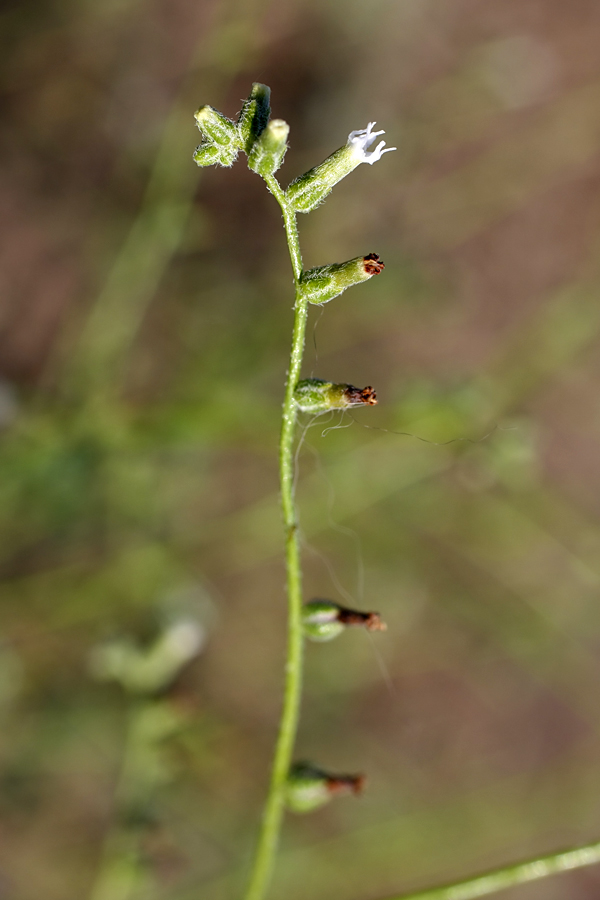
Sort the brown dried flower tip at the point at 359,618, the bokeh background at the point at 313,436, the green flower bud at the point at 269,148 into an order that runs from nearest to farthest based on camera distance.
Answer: the green flower bud at the point at 269,148
the brown dried flower tip at the point at 359,618
the bokeh background at the point at 313,436

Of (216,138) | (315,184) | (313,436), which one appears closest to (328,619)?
(315,184)

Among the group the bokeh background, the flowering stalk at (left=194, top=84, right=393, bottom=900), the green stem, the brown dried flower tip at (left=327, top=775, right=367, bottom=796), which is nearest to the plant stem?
the flowering stalk at (left=194, top=84, right=393, bottom=900)

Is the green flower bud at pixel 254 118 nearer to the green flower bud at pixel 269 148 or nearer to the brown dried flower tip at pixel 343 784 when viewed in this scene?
the green flower bud at pixel 269 148

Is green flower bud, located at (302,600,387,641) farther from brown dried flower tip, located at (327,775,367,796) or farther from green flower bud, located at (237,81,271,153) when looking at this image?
green flower bud, located at (237,81,271,153)

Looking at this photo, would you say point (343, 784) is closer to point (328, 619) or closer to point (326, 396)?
point (328, 619)

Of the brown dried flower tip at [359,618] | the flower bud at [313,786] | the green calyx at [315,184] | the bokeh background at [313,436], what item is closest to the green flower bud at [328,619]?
the brown dried flower tip at [359,618]

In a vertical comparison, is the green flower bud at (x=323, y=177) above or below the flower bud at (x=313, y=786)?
above
